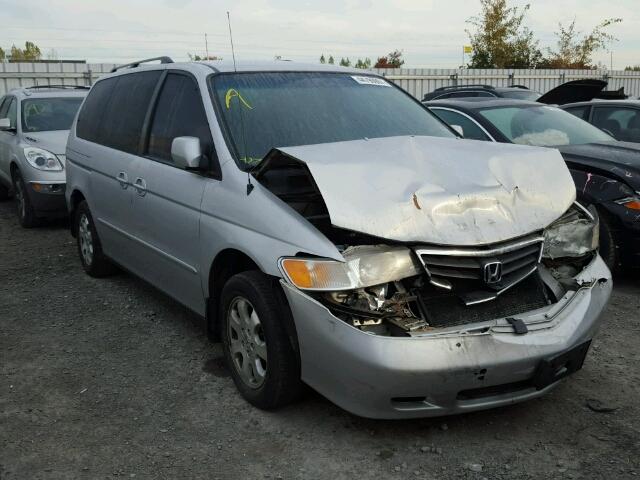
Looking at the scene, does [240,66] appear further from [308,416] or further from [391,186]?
[308,416]

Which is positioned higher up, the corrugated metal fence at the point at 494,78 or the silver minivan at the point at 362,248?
the corrugated metal fence at the point at 494,78

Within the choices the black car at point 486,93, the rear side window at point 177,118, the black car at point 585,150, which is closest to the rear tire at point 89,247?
the rear side window at point 177,118

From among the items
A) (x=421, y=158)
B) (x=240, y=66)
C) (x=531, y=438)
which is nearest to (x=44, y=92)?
(x=240, y=66)

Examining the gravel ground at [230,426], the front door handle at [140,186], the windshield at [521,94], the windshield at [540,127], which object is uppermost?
the windshield at [521,94]

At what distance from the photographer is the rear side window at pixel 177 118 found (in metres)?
3.99

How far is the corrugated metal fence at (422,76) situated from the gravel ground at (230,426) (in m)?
11.3

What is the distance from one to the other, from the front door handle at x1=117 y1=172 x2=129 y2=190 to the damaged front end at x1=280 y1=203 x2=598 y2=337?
206cm

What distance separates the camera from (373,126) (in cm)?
417

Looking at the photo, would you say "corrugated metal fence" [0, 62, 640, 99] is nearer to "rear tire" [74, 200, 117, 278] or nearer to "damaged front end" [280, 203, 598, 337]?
"rear tire" [74, 200, 117, 278]

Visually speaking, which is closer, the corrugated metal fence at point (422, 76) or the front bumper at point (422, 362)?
the front bumper at point (422, 362)

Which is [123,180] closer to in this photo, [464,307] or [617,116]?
[464,307]

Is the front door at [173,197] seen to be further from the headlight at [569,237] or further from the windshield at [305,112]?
the headlight at [569,237]

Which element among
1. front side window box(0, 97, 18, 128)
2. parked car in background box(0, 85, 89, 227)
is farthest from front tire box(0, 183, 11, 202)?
front side window box(0, 97, 18, 128)

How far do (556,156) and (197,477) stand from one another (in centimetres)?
250
